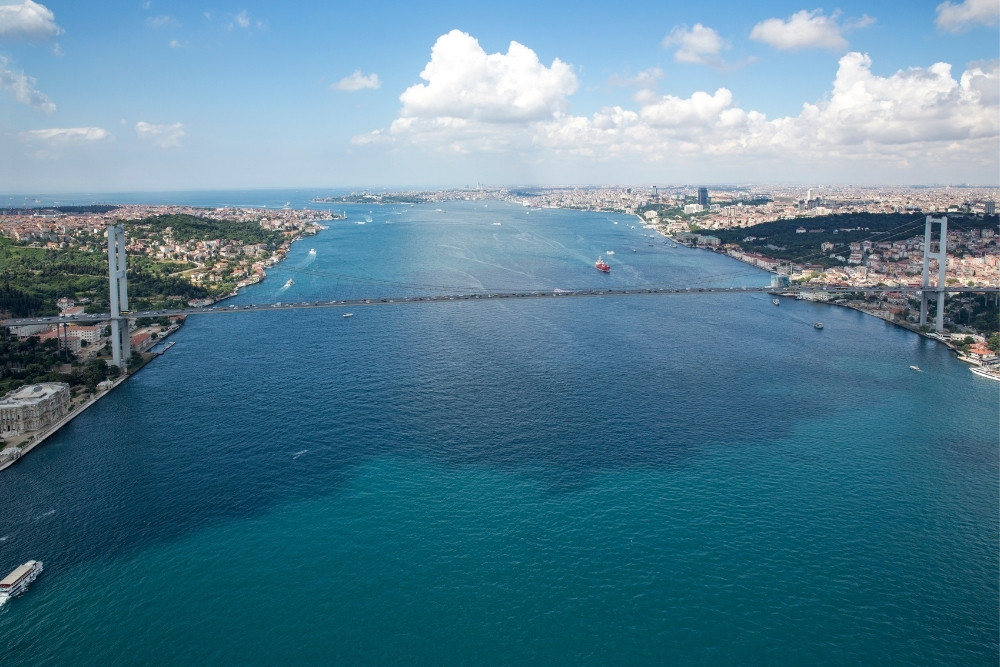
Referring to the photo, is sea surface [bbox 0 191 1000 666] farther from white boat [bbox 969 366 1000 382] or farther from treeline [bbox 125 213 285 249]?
treeline [bbox 125 213 285 249]

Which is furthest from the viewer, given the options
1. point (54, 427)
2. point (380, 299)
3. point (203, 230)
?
point (203, 230)

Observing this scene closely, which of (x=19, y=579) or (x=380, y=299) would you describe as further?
(x=380, y=299)

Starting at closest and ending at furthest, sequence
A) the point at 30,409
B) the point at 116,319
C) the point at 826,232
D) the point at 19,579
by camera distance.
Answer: the point at 19,579 < the point at 30,409 < the point at 116,319 < the point at 826,232

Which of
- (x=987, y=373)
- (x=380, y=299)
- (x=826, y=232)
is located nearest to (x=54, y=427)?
(x=380, y=299)

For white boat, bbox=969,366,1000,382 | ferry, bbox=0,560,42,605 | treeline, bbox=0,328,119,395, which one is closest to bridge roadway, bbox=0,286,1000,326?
treeline, bbox=0,328,119,395

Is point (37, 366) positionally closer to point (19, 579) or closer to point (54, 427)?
point (54, 427)

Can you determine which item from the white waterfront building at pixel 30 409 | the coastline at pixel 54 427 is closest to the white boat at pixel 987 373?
the coastline at pixel 54 427

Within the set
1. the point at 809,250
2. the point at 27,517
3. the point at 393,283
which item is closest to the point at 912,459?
the point at 27,517
